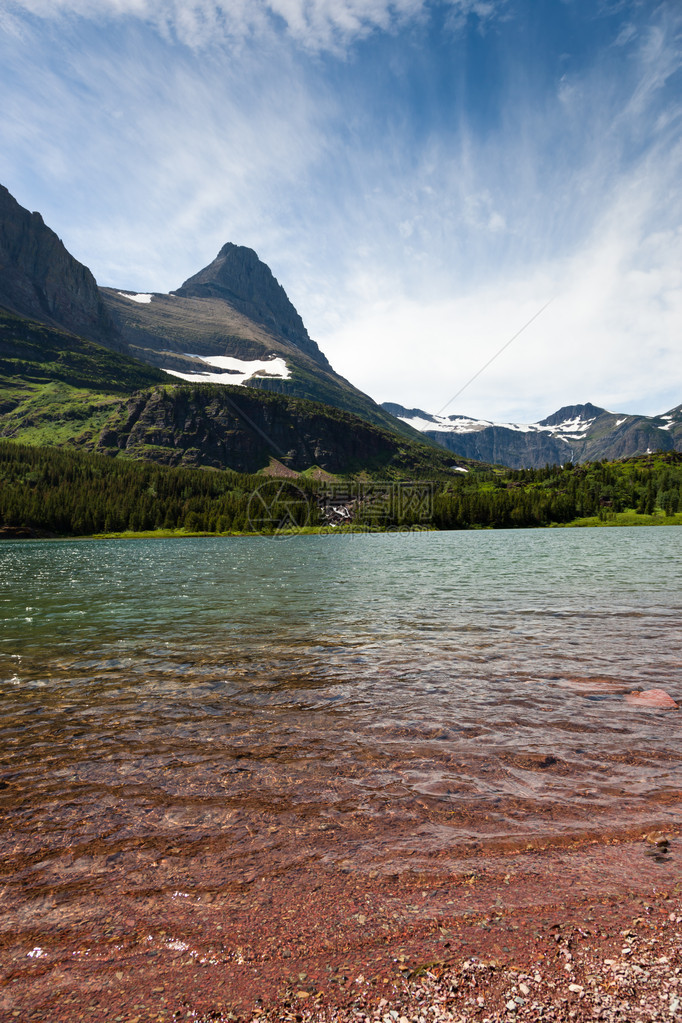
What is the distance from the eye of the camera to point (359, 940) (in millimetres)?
6027

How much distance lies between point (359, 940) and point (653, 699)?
12.7 m

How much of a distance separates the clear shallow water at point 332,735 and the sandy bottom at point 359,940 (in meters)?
0.65

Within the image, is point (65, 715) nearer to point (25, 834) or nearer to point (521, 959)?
point (25, 834)

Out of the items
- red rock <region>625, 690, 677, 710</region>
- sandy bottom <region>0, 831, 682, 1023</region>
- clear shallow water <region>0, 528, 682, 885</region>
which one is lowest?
clear shallow water <region>0, 528, 682, 885</region>

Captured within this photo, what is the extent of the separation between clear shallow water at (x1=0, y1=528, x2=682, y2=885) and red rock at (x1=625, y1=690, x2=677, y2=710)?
0.44 meters

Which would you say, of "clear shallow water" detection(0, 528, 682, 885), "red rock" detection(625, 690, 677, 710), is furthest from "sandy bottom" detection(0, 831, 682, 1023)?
"red rock" detection(625, 690, 677, 710)

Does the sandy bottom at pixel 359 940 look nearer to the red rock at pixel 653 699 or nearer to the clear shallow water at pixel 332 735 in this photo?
the clear shallow water at pixel 332 735

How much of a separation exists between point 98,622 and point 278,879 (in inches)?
1080

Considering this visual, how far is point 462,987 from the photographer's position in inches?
203

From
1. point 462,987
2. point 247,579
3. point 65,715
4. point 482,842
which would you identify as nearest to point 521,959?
point 462,987

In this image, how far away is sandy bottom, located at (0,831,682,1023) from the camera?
5008 millimetres

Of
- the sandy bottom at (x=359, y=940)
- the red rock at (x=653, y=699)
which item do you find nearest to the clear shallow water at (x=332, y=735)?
the red rock at (x=653, y=699)

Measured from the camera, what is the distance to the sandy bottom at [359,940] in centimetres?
501

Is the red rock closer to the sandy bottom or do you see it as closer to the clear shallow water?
the clear shallow water
